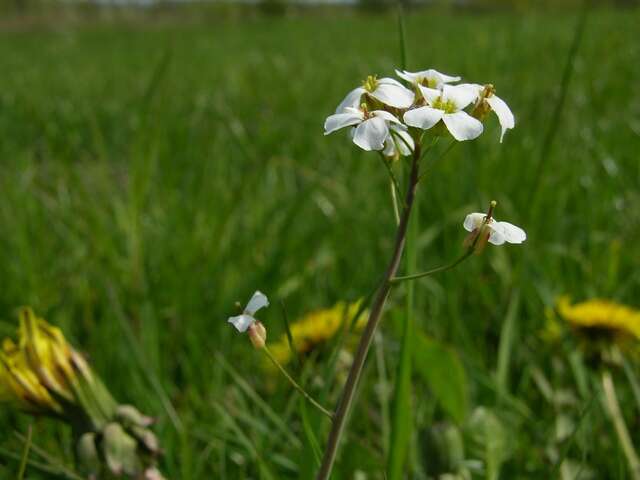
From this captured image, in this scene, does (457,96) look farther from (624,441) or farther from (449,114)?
(624,441)

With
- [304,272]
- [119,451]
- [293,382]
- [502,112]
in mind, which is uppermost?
[502,112]

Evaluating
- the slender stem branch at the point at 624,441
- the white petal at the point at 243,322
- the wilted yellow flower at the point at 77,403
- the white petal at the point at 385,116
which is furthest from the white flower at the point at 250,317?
the slender stem branch at the point at 624,441

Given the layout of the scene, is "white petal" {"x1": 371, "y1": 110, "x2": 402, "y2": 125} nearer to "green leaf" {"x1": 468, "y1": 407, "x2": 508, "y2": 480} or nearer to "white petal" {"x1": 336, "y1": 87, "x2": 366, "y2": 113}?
"white petal" {"x1": 336, "y1": 87, "x2": 366, "y2": 113}

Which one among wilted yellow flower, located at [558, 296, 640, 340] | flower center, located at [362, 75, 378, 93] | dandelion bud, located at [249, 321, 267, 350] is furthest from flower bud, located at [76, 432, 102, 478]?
wilted yellow flower, located at [558, 296, 640, 340]

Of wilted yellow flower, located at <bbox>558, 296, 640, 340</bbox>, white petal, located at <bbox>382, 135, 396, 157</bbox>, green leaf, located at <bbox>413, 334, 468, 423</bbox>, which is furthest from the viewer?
wilted yellow flower, located at <bbox>558, 296, 640, 340</bbox>

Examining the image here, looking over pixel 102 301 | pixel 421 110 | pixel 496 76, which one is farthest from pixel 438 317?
pixel 496 76

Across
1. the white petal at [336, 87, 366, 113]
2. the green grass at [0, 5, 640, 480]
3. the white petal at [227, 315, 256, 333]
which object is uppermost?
the white petal at [336, 87, 366, 113]

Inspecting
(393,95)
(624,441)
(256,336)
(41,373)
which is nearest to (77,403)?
(41,373)

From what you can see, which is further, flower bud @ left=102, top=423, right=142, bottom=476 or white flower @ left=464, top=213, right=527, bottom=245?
flower bud @ left=102, top=423, right=142, bottom=476

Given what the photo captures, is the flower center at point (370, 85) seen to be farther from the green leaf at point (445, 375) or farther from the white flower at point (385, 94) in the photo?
the green leaf at point (445, 375)
